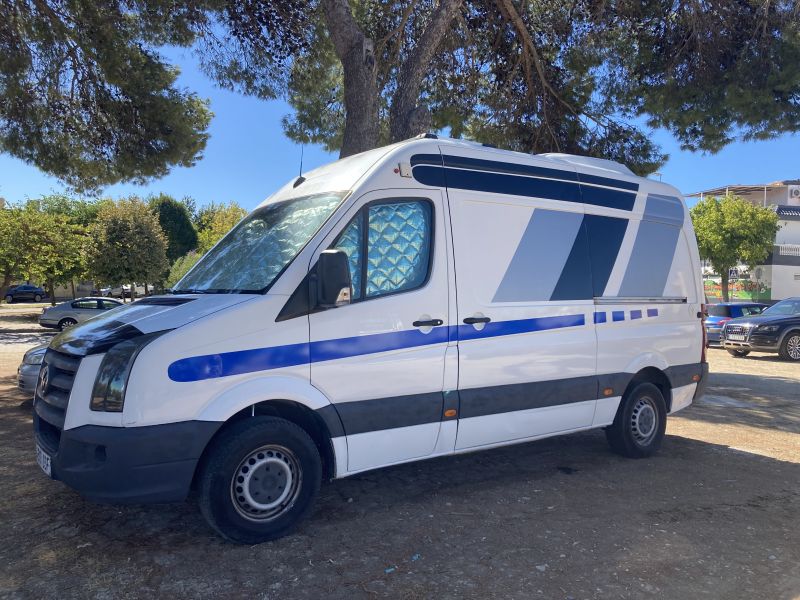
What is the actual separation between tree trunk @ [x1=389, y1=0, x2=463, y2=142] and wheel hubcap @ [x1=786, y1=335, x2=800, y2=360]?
1232 centimetres

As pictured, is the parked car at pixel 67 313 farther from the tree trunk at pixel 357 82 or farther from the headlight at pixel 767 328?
the headlight at pixel 767 328

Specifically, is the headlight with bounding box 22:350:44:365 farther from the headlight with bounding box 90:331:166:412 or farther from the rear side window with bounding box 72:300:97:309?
the rear side window with bounding box 72:300:97:309

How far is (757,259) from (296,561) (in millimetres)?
41353

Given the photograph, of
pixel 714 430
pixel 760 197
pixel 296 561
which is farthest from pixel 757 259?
pixel 296 561

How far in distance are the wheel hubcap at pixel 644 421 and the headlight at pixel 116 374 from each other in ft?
15.1

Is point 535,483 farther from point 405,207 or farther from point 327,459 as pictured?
point 405,207

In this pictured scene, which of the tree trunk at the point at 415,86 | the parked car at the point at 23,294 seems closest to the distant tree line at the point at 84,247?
the tree trunk at the point at 415,86

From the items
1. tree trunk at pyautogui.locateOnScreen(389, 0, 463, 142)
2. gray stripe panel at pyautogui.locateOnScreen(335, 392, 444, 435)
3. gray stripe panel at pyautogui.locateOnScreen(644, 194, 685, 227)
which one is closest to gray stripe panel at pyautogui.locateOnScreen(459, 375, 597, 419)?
gray stripe panel at pyautogui.locateOnScreen(335, 392, 444, 435)

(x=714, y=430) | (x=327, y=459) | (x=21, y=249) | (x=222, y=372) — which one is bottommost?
(x=714, y=430)

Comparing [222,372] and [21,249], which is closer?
[222,372]

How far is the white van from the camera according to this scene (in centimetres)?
356

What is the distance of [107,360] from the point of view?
356cm

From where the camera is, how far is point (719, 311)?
1997cm

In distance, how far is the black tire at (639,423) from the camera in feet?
19.5
